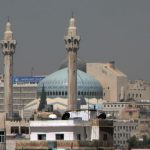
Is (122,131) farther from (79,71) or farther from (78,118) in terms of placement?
(78,118)

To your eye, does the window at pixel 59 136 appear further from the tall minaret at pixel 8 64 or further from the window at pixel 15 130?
the tall minaret at pixel 8 64

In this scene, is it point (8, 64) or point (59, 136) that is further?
point (8, 64)

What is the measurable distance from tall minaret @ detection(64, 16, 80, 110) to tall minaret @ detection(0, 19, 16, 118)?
21.1 ft

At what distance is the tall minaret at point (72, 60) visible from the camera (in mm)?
134875

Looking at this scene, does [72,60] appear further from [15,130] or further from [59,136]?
[59,136]

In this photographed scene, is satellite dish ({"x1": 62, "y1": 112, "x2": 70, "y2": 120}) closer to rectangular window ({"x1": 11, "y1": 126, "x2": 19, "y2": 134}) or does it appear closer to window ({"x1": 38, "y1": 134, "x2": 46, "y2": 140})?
window ({"x1": 38, "y1": 134, "x2": 46, "y2": 140})

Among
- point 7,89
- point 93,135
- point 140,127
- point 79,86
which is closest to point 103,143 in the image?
point 93,135

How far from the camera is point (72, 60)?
135 m

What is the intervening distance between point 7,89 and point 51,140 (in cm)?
10992

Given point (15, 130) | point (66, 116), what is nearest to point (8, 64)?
point (15, 130)

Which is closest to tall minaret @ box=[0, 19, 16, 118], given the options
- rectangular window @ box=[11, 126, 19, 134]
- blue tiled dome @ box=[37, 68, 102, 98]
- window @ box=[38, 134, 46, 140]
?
blue tiled dome @ box=[37, 68, 102, 98]

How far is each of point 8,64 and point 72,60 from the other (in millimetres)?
9099

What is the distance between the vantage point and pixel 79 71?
194m

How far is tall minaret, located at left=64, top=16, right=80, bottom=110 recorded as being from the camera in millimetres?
134875
